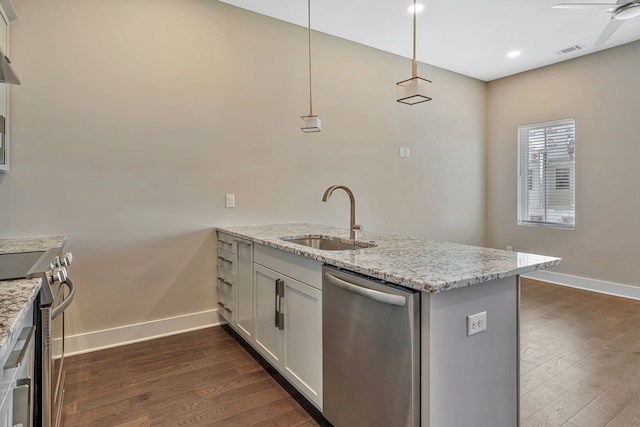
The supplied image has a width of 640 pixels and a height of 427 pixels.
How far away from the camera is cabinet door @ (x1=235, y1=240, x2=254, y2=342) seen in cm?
251

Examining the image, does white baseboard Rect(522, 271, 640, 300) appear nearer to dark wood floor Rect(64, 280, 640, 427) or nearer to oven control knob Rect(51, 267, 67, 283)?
dark wood floor Rect(64, 280, 640, 427)

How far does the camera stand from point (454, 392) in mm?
1265

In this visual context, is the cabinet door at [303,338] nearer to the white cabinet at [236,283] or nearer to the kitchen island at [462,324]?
the kitchen island at [462,324]

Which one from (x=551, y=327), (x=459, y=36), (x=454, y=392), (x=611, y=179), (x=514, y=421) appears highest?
(x=459, y=36)

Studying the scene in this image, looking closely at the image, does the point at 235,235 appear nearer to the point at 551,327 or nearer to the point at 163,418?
the point at 163,418

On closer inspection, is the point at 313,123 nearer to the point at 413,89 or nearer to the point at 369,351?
the point at 413,89

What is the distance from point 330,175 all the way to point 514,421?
9.11 feet

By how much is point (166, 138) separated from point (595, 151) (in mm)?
4794

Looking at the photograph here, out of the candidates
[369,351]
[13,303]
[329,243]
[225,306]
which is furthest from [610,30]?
[13,303]

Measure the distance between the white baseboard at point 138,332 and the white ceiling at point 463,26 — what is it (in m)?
2.82

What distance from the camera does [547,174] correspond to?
4.78 meters

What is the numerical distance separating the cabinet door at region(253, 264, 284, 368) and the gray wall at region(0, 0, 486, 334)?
948 mm

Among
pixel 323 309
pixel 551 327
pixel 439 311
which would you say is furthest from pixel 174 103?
pixel 551 327

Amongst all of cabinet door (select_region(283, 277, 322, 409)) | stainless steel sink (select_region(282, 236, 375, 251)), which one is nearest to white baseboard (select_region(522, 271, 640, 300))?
stainless steel sink (select_region(282, 236, 375, 251))
